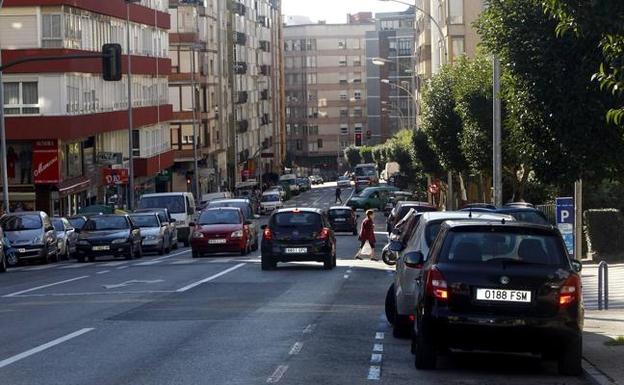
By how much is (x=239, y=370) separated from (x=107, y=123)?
191ft

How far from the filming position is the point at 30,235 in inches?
1768

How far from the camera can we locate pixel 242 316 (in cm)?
2139

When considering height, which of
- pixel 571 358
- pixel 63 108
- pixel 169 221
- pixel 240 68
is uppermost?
pixel 240 68

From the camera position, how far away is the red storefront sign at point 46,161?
61656mm

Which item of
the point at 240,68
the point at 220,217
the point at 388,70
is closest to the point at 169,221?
the point at 220,217

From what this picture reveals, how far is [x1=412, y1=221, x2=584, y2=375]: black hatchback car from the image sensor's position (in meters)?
14.1

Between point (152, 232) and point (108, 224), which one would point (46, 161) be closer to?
point (152, 232)

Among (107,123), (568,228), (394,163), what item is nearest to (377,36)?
(394,163)

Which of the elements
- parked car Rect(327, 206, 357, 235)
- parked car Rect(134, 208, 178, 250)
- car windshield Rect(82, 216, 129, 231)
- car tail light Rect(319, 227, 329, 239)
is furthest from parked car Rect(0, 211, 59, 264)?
parked car Rect(327, 206, 357, 235)

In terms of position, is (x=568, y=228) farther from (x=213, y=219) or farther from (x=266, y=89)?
(x=266, y=89)

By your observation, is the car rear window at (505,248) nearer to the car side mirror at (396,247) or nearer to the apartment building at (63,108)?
the car side mirror at (396,247)

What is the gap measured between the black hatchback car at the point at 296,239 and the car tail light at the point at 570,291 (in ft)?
67.0

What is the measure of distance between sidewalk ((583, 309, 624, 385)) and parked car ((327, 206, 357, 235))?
4303cm

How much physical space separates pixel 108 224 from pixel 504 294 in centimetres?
3193
